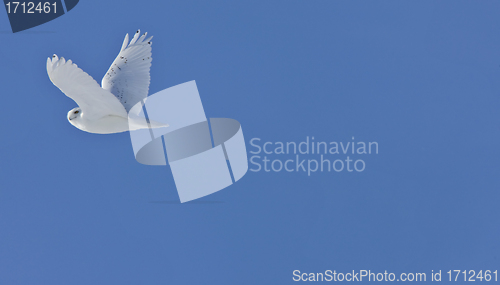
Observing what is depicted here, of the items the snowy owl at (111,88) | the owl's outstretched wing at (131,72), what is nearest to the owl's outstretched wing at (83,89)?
the snowy owl at (111,88)

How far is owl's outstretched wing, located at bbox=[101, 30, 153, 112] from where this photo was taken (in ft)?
16.7

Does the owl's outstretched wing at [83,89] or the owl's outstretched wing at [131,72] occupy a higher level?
the owl's outstretched wing at [131,72]

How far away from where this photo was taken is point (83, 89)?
4.06 m

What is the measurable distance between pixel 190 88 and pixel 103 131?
1.09m

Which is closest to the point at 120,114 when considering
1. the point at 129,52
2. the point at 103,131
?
the point at 103,131

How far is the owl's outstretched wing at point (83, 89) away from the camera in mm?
3773

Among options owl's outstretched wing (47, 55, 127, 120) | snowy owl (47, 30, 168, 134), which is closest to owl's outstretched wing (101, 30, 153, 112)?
snowy owl (47, 30, 168, 134)

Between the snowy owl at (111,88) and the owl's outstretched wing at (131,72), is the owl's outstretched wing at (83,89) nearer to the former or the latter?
the snowy owl at (111,88)

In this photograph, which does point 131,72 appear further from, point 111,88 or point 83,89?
point 83,89

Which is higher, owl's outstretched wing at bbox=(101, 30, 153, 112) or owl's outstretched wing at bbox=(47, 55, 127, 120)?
owl's outstretched wing at bbox=(101, 30, 153, 112)

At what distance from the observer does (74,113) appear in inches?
184

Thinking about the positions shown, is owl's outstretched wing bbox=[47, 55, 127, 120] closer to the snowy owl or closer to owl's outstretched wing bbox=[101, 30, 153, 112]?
the snowy owl

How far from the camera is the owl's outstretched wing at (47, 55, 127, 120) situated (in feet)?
12.4

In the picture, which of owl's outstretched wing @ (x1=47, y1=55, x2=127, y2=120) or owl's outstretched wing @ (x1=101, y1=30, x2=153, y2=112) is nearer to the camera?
owl's outstretched wing @ (x1=47, y1=55, x2=127, y2=120)
